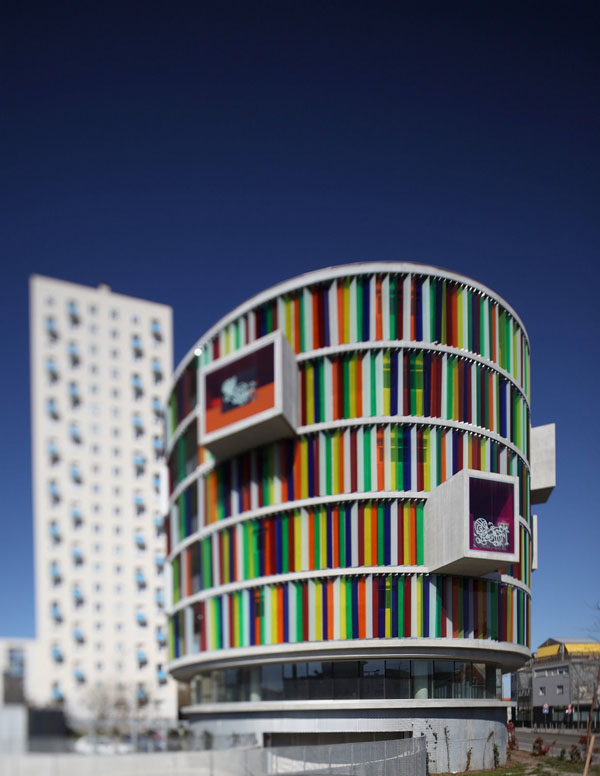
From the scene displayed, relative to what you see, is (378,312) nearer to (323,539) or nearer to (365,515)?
(365,515)

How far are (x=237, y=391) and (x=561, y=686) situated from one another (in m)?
46.9

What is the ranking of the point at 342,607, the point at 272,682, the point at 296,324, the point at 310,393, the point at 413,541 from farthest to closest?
the point at 296,324 < the point at 310,393 < the point at 272,682 < the point at 413,541 < the point at 342,607

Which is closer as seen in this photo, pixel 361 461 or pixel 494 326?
pixel 361 461

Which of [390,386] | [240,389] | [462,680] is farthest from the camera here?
[240,389]

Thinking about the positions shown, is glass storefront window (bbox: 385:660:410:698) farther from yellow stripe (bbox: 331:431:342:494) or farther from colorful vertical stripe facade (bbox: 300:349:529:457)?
colorful vertical stripe facade (bbox: 300:349:529:457)

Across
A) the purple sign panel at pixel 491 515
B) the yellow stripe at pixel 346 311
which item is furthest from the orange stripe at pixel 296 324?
the purple sign panel at pixel 491 515

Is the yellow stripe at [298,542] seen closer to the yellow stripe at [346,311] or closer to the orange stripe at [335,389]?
the orange stripe at [335,389]

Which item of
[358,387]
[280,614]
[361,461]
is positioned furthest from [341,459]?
[280,614]

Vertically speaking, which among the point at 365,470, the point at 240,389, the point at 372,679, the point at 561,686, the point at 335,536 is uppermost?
the point at 240,389

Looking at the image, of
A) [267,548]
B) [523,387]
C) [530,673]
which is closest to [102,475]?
[267,548]

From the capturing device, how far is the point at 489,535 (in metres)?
41.8

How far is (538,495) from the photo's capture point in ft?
185

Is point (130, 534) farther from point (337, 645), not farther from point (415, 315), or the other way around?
point (415, 315)

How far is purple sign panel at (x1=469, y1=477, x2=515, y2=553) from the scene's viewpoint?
135 ft
